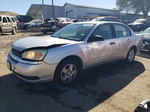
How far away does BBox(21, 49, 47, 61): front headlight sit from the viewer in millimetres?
3630

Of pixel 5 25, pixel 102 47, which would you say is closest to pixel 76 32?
pixel 102 47

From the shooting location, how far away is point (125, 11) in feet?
152

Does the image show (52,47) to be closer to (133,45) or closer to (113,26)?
(113,26)

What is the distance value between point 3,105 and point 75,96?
1478 millimetres

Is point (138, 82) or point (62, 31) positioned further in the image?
point (62, 31)

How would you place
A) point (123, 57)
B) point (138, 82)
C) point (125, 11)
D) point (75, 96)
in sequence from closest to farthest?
1. point (75, 96)
2. point (138, 82)
3. point (123, 57)
4. point (125, 11)

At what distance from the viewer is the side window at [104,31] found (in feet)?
15.8

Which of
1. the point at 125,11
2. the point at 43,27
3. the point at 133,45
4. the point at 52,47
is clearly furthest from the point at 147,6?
the point at 52,47

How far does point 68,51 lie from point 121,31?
101 inches

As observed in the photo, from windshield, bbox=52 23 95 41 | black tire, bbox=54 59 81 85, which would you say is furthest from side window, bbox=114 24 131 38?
black tire, bbox=54 59 81 85

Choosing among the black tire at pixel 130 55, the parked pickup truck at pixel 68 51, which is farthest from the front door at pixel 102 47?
the black tire at pixel 130 55

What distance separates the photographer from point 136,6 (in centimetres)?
4372

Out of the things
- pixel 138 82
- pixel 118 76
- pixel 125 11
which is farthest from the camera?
pixel 125 11

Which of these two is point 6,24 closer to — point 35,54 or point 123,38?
point 123,38
